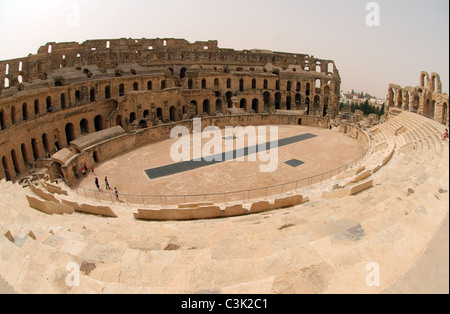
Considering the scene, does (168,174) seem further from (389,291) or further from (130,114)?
(389,291)

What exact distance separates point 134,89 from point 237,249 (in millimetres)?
27754

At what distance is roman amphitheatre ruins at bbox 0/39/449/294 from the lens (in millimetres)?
6023

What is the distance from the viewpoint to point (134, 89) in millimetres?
31016

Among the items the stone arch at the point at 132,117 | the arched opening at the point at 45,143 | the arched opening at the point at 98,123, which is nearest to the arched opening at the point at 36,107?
the arched opening at the point at 45,143

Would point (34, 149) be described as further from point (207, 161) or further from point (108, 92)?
point (207, 161)

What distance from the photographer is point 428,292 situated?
15.3 feet

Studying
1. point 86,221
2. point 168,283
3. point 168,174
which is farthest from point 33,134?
point 168,283

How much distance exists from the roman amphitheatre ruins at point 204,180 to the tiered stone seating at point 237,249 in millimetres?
41

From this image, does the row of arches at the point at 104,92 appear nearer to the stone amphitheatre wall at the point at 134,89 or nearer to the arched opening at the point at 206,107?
the stone amphitheatre wall at the point at 134,89

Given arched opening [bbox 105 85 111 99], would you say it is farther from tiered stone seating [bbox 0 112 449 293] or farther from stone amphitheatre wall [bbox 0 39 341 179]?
tiered stone seating [bbox 0 112 449 293]

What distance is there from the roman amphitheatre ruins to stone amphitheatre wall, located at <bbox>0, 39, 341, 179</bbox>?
0.14 meters

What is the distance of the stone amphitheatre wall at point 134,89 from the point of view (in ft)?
75.4

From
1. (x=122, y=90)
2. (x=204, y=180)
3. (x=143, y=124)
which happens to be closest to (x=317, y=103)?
(x=143, y=124)

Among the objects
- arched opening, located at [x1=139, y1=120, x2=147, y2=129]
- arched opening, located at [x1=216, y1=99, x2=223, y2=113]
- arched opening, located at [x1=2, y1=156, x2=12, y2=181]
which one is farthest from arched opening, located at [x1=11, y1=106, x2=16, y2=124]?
arched opening, located at [x1=216, y1=99, x2=223, y2=113]
